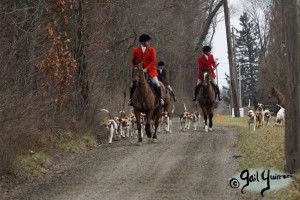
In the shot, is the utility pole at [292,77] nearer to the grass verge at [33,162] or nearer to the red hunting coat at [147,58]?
the grass verge at [33,162]

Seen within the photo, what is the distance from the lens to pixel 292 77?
464 inches

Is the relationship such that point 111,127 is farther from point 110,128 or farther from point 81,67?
point 81,67

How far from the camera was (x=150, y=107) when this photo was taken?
59.9 ft

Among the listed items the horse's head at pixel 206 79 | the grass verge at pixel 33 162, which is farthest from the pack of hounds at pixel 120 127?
the grass verge at pixel 33 162

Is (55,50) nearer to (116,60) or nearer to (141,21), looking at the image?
(116,60)

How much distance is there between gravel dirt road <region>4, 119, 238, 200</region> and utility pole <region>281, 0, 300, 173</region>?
4.23ft

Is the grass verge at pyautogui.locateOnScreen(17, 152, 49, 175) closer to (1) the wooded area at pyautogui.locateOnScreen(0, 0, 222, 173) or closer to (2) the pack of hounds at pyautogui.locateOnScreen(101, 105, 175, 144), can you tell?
(1) the wooded area at pyautogui.locateOnScreen(0, 0, 222, 173)

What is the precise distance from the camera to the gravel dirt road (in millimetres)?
10789

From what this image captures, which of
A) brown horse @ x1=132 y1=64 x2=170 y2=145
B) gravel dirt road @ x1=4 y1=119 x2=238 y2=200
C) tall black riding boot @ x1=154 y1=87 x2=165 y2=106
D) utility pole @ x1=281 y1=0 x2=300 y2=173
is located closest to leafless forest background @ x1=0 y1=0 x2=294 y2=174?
gravel dirt road @ x1=4 y1=119 x2=238 y2=200

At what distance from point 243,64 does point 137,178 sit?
92679mm

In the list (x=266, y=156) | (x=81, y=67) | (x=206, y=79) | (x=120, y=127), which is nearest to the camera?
(x=266, y=156)

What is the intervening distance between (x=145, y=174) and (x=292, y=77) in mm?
3538

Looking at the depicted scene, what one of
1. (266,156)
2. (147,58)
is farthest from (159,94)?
(266,156)

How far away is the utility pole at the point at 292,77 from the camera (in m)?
11.8
